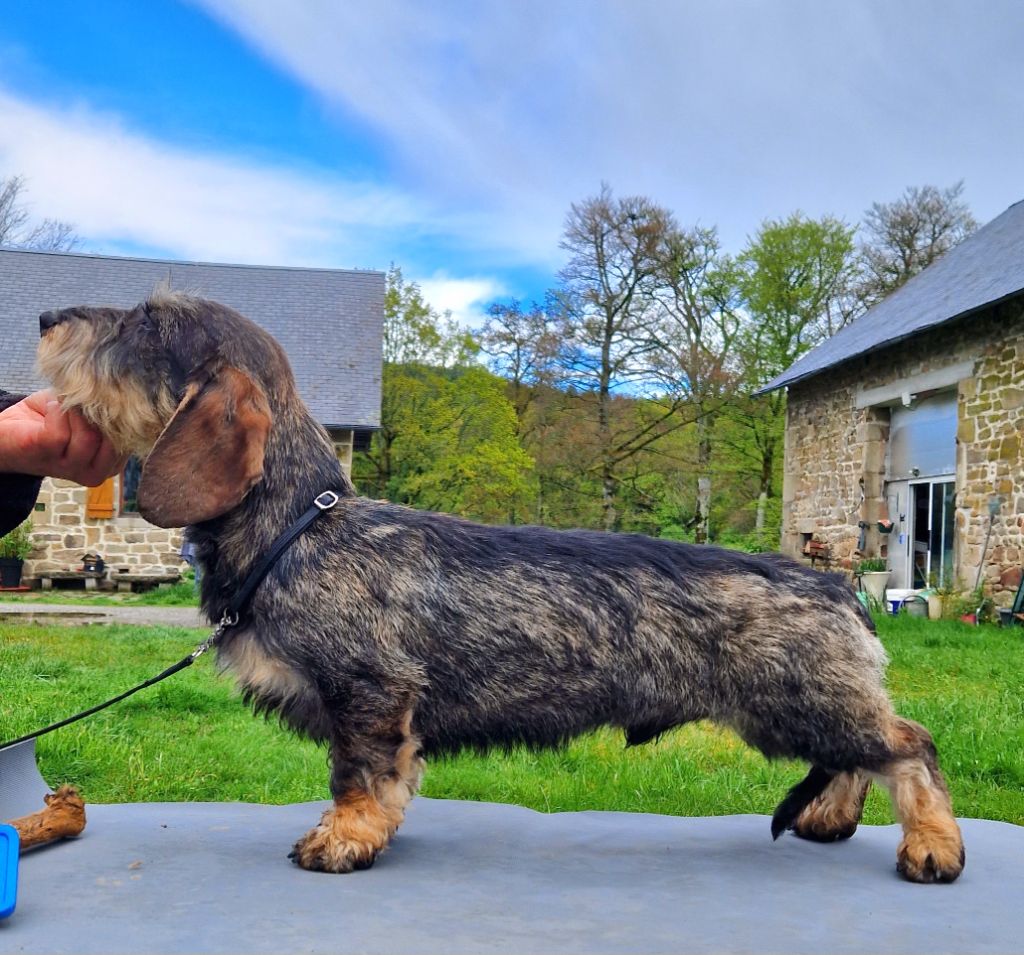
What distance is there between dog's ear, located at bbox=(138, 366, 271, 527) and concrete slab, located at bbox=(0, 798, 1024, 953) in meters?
0.95

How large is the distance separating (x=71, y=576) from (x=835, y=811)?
2148cm

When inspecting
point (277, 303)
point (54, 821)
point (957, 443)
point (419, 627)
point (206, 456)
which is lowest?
point (54, 821)

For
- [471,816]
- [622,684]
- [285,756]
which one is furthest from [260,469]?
[285,756]

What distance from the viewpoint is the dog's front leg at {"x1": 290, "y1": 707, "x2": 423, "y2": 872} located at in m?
2.70

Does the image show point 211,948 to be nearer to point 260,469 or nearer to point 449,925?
point 449,925

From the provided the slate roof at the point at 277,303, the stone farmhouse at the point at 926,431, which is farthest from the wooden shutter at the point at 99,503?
the stone farmhouse at the point at 926,431

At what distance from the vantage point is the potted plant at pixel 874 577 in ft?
59.7

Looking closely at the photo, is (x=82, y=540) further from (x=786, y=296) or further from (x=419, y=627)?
(x=786, y=296)

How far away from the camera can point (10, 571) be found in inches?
837

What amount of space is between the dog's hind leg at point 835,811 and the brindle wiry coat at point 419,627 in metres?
0.23

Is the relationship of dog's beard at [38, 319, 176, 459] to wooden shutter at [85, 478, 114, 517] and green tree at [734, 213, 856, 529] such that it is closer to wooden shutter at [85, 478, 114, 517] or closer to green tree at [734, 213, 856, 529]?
wooden shutter at [85, 478, 114, 517]

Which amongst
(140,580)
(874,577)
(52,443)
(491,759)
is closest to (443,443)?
(140,580)

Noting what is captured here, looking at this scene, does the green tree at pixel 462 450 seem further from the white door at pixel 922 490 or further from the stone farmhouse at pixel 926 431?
the white door at pixel 922 490

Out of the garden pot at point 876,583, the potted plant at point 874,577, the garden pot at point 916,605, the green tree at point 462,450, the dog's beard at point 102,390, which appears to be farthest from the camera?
the green tree at point 462,450
